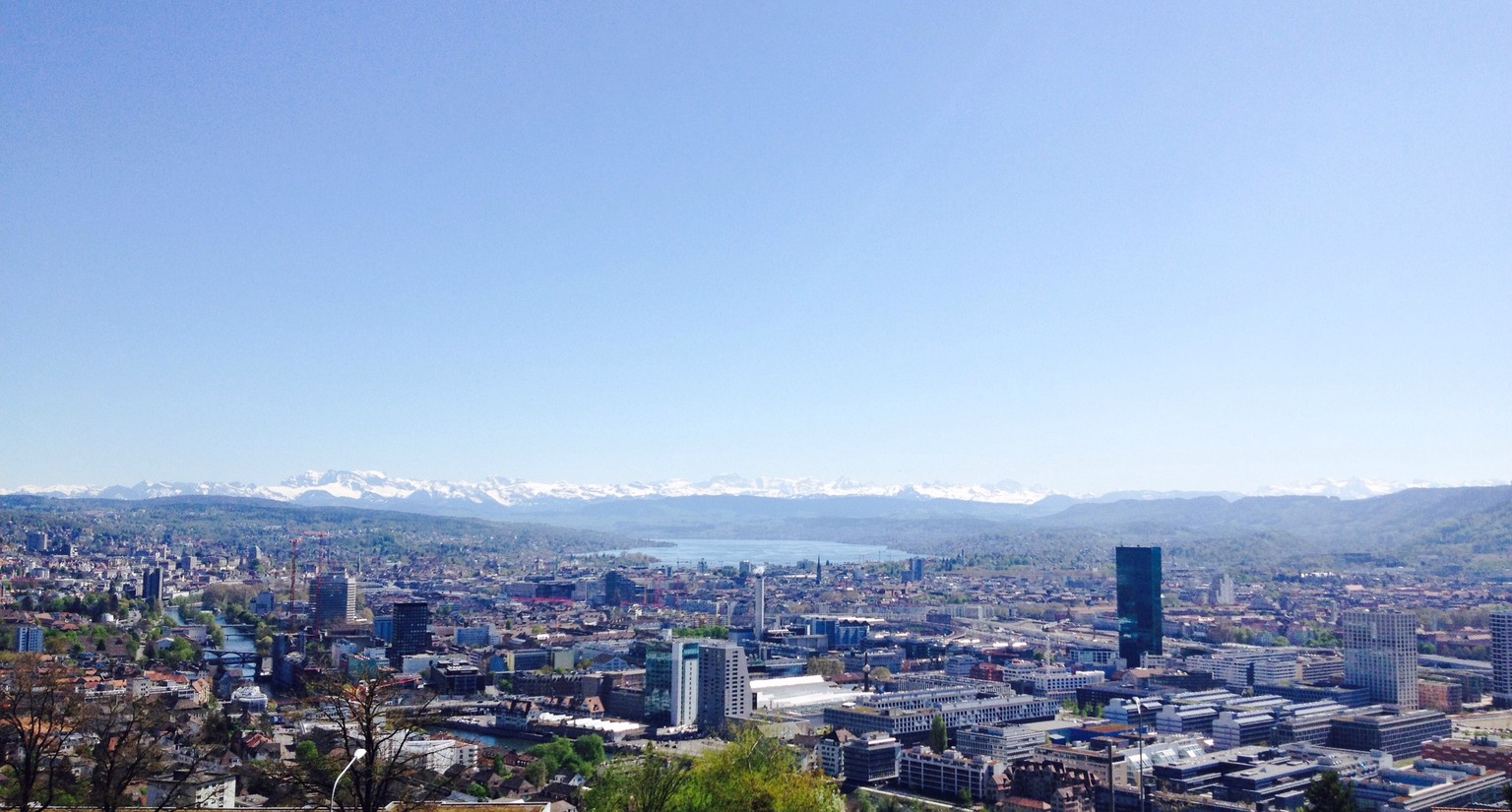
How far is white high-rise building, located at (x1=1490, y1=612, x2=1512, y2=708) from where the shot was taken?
98.0ft

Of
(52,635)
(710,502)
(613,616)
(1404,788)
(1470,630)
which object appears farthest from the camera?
(710,502)

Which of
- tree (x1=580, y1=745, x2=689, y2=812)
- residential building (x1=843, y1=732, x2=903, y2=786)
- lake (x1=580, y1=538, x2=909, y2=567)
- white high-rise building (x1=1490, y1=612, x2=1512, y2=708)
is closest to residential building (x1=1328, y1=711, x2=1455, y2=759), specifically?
white high-rise building (x1=1490, y1=612, x2=1512, y2=708)

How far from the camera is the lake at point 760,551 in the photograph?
99.9 meters

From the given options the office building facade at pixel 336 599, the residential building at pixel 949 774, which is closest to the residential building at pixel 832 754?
the residential building at pixel 949 774

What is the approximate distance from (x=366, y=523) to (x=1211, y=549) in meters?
68.2

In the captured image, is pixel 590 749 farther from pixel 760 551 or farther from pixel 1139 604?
pixel 760 551

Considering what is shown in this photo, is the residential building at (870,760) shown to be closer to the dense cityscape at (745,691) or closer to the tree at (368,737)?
the dense cityscape at (745,691)

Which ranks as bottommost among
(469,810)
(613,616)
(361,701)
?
(613,616)

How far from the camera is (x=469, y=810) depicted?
5.94m

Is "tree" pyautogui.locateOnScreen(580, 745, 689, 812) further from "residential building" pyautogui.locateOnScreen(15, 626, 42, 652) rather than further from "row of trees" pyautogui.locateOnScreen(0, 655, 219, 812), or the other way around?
"residential building" pyautogui.locateOnScreen(15, 626, 42, 652)

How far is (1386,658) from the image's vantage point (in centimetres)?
2909

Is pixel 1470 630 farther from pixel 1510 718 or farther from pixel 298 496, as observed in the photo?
pixel 298 496

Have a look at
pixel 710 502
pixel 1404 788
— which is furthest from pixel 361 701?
pixel 710 502

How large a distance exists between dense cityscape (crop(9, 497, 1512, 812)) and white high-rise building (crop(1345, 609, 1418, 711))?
0.25ft
